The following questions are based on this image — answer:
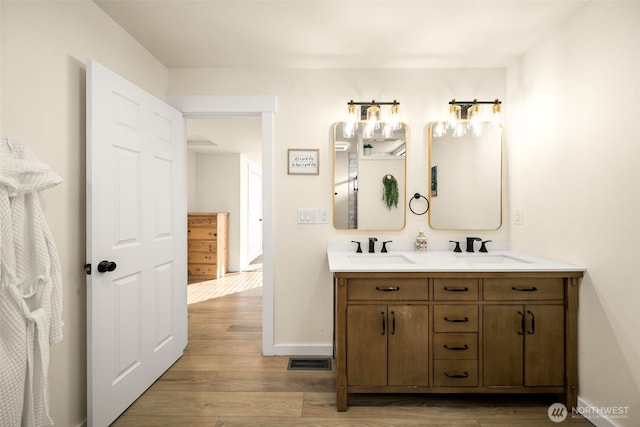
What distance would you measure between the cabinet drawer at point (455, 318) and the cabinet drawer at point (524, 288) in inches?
5.1

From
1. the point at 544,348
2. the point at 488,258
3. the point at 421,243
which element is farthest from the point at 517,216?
the point at 544,348

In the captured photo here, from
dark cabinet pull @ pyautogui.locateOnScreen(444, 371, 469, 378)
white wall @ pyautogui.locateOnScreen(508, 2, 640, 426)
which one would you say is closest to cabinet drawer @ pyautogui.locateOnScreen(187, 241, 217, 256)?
dark cabinet pull @ pyautogui.locateOnScreen(444, 371, 469, 378)

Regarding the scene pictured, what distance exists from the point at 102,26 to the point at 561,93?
2.78 m

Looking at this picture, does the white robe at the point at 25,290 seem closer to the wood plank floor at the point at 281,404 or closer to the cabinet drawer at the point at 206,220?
the wood plank floor at the point at 281,404

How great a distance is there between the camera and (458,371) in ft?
5.94

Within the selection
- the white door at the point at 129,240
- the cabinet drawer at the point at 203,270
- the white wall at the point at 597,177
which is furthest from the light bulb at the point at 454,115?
the cabinet drawer at the point at 203,270

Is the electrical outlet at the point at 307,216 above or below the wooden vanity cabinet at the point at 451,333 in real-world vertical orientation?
above

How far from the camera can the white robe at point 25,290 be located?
117 cm

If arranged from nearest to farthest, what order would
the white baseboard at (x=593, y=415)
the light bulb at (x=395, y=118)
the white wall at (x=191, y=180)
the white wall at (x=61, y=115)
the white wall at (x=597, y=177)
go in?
the white wall at (x=61, y=115) < the white wall at (x=597, y=177) < the white baseboard at (x=593, y=415) < the light bulb at (x=395, y=118) < the white wall at (x=191, y=180)

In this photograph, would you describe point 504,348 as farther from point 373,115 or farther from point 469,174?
point 373,115

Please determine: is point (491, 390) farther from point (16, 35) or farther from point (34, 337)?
point (16, 35)

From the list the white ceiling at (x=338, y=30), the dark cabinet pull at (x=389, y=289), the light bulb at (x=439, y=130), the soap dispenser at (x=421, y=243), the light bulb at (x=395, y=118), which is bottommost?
the dark cabinet pull at (x=389, y=289)

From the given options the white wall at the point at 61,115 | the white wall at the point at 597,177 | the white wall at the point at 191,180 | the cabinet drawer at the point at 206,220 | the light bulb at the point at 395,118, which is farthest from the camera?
the white wall at the point at 191,180

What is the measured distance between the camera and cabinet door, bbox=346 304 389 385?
71.6 inches
